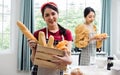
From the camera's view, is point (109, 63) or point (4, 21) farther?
point (4, 21)

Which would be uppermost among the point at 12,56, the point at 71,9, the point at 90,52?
the point at 71,9

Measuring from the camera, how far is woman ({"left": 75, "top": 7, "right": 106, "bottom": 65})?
5.42 ft

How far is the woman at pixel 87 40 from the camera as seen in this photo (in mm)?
1651

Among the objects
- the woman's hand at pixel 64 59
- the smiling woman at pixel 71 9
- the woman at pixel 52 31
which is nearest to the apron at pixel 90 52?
the woman at pixel 52 31

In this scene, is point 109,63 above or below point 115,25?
below

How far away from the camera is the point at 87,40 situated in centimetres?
164

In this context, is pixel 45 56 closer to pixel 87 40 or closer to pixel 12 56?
pixel 87 40

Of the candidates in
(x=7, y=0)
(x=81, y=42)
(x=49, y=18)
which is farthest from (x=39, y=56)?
(x=7, y=0)

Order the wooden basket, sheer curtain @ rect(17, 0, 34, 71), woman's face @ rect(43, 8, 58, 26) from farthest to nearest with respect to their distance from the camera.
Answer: sheer curtain @ rect(17, 0, 34, 71) < woman's face @ rect(43, 8, 58, 26) < the wooden basket

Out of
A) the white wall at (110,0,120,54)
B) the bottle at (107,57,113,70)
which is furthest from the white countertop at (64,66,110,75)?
the white wall at (110,0,120,54)

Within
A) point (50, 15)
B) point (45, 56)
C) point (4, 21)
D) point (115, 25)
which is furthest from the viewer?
point (4, 21)

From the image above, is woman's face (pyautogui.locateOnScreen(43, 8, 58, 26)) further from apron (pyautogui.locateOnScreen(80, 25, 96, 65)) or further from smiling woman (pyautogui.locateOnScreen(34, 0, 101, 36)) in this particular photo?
smiling woman (pyautogui.locateOnScreen(34, 0, 101, 36))

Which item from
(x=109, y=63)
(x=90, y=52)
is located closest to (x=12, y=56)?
(x=90, y=52)

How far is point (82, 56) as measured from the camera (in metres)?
1.74
